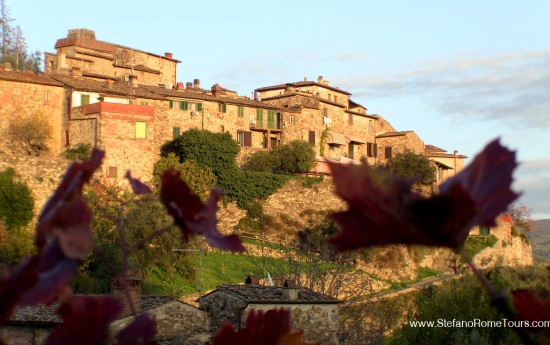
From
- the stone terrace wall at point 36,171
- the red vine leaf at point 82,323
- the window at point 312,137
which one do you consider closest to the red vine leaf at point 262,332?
the red vine leaf at point 82,323

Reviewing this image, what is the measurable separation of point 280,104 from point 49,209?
1976 inches

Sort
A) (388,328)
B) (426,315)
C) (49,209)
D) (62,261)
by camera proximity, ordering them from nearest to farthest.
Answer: (62,261), (49,209), (426,315), (388,328)

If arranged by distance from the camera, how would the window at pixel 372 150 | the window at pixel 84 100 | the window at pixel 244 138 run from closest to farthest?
the window at pixel 84 100 → the window at pixel 244 138 → the window at pixel 372 150

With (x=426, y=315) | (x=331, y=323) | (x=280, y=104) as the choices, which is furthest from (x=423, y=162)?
(x=331, y=323)

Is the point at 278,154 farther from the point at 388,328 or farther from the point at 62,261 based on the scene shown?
the point at 62,261

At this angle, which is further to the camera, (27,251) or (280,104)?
(280,104)

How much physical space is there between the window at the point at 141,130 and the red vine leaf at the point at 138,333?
35103 millimetres

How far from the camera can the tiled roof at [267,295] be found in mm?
18203

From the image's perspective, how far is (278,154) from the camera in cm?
4491

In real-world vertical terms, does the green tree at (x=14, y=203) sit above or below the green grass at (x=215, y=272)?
above

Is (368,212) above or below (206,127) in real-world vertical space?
below

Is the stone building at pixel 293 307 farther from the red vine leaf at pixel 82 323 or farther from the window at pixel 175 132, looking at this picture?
the window at pixel 175 132

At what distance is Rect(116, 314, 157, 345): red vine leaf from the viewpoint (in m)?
1.28

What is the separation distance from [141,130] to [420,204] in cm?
3566
